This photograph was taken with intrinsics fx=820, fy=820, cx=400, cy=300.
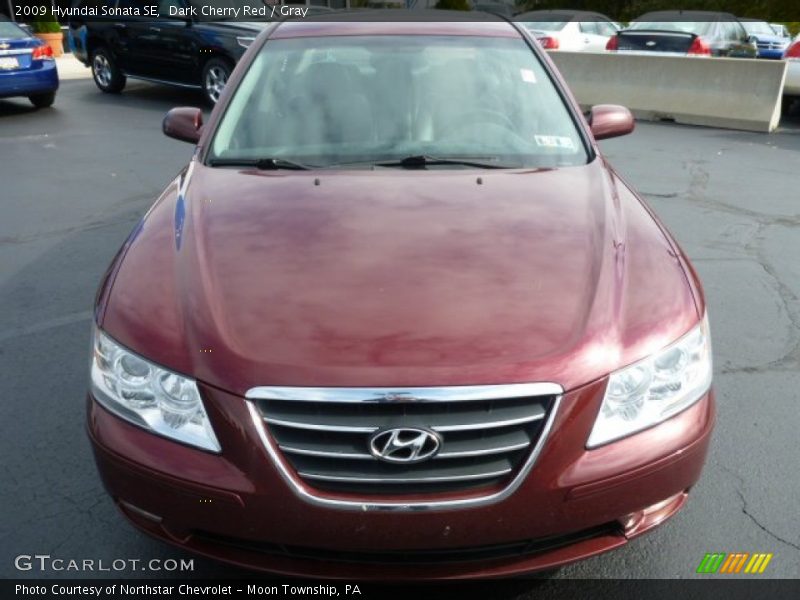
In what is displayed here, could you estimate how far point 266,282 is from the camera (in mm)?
Answer: 2443

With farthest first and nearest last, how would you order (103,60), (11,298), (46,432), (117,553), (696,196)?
1. (103,60)
2. (696,196)
3. (11,298)
4. (46,432)
5. (117,553)

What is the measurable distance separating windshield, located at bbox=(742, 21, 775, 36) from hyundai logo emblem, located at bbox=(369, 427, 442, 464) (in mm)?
20758

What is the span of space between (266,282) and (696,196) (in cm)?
573

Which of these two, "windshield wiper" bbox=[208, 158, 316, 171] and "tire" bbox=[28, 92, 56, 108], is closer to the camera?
"windshield wiper" bbox=[208, 158, 316, 171]

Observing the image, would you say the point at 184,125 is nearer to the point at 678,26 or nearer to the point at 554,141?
the point at 554,141

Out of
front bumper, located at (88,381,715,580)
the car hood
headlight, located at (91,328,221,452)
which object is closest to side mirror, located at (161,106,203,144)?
the car hood

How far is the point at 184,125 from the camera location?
3973 mm

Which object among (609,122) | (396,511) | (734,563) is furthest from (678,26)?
(396,511)

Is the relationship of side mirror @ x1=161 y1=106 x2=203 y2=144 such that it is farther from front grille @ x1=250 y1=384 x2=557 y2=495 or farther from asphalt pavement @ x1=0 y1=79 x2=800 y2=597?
front grille @ x1=250 y1=384 x2=557 y2=495

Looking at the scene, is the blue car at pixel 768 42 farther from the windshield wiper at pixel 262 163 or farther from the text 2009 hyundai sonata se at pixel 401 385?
the text 2009 hyundai sonata se at pixel 401 385

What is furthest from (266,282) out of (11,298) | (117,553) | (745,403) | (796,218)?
(796,218)

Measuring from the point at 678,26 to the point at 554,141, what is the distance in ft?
42.0

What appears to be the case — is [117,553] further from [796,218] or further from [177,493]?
[796,218]

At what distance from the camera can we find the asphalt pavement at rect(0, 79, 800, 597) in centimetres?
277
